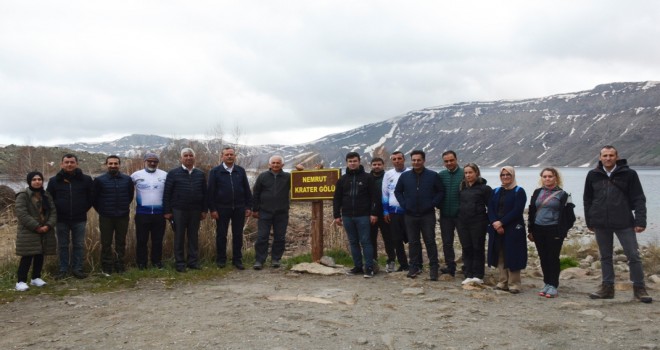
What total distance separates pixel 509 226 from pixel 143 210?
539 cm

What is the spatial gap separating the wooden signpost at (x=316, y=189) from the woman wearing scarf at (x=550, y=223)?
3.35 meters

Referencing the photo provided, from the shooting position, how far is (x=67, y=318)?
5680 mm

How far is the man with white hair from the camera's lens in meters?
8.69

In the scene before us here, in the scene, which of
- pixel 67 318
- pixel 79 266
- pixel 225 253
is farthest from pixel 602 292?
pixel 79 266

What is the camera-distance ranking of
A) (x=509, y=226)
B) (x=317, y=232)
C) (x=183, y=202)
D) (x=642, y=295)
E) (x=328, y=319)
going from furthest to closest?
1. (x=317, y=232)
2. (x=183, y=202)
3. (x=509, y=226)
4. (x=642, y=295)
5. (x=328, y=319)

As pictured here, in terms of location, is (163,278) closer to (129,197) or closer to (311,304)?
(129,197)

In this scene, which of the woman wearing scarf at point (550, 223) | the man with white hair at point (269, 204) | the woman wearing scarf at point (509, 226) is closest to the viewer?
the woman wearing scarf at point (550, 223)

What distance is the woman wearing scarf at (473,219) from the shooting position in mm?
7156

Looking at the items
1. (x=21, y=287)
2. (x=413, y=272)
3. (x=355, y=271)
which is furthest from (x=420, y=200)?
Answer: (x=21, y=287)

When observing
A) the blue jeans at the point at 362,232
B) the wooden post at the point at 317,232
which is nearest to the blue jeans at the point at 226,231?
the wooden post at the point at 317,232

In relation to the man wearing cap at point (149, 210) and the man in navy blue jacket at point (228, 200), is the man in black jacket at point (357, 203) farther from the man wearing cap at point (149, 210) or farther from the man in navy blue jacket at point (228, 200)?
the man wearing cap at point (149, 210)

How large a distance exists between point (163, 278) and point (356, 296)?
3.05 meters

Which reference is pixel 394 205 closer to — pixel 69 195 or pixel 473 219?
pixel 473 219

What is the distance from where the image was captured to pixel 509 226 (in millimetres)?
6828
